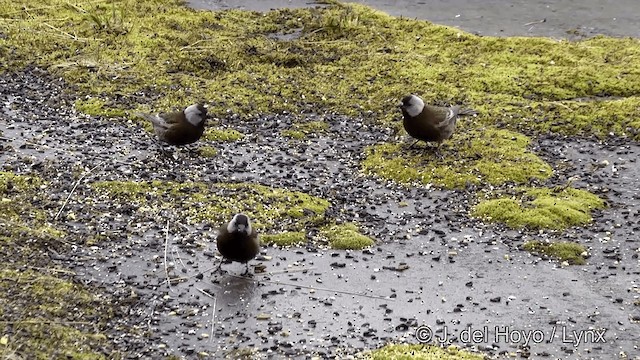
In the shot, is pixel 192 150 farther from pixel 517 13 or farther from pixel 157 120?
pixel 517 13

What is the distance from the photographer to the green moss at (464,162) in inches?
299

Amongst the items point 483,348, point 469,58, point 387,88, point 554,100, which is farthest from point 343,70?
point 483,348

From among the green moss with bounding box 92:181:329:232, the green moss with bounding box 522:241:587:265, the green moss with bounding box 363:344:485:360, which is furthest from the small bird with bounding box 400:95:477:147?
the green moss with bounding box 363:344:485:360

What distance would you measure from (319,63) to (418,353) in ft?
19.0

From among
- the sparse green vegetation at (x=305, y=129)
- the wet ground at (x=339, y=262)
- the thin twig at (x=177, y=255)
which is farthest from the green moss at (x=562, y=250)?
the sparse green vegetation at (x=305, y=129)

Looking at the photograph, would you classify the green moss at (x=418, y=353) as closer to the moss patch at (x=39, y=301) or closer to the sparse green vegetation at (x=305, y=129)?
the moss patch at (x=39, y=301)

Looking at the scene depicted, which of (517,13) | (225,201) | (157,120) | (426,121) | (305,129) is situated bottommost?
(225,201)

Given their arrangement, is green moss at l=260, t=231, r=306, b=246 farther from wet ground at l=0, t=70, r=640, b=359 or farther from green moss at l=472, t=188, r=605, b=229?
green moss at l=472, t=188, r=605, b=229

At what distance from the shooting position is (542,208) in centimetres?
695

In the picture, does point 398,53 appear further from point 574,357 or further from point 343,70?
point 574,357

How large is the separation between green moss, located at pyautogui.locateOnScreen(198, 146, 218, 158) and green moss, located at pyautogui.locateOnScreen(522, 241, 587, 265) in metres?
3.27

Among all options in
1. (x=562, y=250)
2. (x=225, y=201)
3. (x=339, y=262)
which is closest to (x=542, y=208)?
(x=562, y=250)

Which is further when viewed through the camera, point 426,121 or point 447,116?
point 447,116

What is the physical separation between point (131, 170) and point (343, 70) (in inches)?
138
